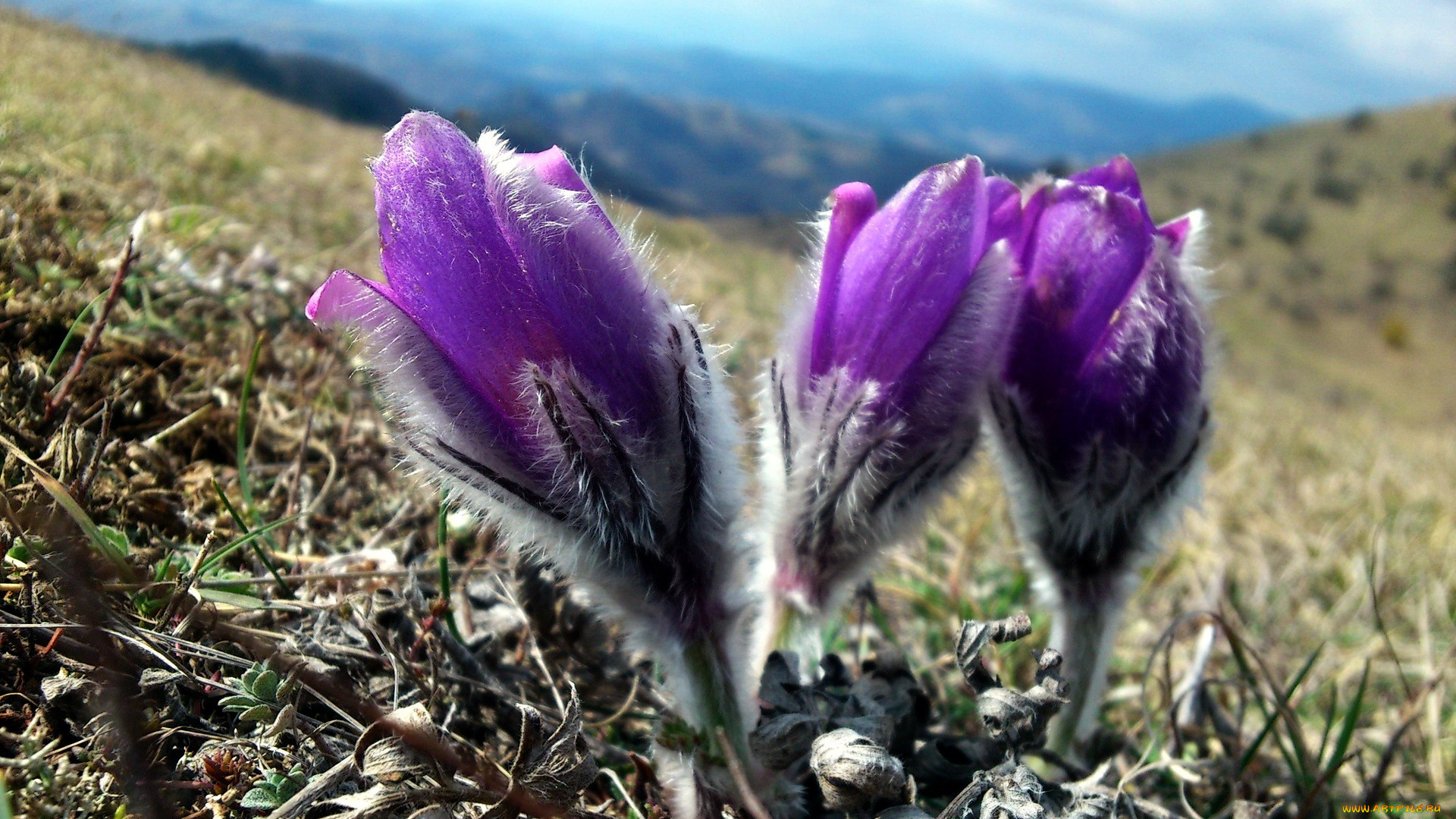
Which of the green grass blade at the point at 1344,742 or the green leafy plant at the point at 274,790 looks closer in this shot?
the green leafy plant at the point at 274,790

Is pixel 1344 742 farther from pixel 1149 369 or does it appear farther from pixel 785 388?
pixel 785 388

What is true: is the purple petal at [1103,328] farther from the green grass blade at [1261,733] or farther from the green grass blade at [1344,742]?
the green grass blade at [1344,742]

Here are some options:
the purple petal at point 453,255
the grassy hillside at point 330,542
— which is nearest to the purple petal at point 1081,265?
the grassy hillside at point 330,542

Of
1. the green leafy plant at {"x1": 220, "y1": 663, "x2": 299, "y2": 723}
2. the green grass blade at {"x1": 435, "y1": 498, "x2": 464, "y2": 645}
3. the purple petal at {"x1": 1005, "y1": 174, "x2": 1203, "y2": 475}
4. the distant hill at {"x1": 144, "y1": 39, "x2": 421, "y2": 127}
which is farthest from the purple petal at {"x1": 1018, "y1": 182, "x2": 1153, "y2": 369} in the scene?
the distant hill at {"x1": 144, "y1": 39, "x2": 421, "y2": 127}

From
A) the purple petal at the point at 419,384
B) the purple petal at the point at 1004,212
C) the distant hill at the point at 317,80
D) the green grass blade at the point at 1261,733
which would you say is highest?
the purple petal at the point at 1004,212

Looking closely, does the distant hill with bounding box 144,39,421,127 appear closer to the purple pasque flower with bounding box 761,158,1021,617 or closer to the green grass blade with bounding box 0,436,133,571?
the green grass blade with bounding box 0,436,133,571

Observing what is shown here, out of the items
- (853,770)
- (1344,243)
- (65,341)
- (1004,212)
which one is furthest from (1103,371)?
(1344,243)

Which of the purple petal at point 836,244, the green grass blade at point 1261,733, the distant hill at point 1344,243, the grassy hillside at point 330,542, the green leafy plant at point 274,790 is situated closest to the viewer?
the green leafy plant at point 274,790
